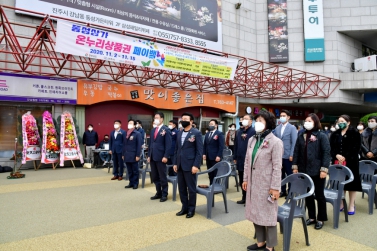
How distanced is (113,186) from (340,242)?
15.9 ft

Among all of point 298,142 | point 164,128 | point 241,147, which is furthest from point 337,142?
point 164,128

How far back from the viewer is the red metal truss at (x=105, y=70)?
748cm

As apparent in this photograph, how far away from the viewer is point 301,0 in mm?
15805

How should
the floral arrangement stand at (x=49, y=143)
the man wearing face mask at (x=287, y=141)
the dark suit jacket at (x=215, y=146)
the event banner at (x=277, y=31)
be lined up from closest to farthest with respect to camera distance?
the man wearing face mask at (x=287, y=141), the dark suit jacket at (x=215, y=146), the floral arrangement stand at (x=49, y=143), the event banner at (x=277, y=31)

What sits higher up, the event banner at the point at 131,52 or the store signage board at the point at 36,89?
the event banner at the point at 131,52

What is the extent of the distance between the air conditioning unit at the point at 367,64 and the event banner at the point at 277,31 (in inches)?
174

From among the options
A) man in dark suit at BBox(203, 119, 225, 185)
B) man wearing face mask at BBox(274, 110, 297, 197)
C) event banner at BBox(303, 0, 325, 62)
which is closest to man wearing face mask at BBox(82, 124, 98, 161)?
man in dark suit at BBox(203, 119, 225, 185)

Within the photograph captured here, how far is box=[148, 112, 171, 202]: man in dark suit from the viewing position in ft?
15.8

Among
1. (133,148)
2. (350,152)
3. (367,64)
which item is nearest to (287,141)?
(350,152)

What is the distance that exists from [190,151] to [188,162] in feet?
0.59

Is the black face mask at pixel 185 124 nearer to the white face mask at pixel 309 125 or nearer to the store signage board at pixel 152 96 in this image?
the white face mask at pixel 309 125

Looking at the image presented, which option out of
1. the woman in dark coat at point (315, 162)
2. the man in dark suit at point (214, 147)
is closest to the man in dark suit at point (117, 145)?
the man in dark suit at point (214, 147)

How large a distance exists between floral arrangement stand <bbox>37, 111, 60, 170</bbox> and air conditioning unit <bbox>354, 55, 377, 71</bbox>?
17112 millimetres

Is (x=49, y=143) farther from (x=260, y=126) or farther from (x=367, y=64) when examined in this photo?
(x=367, y=64)
